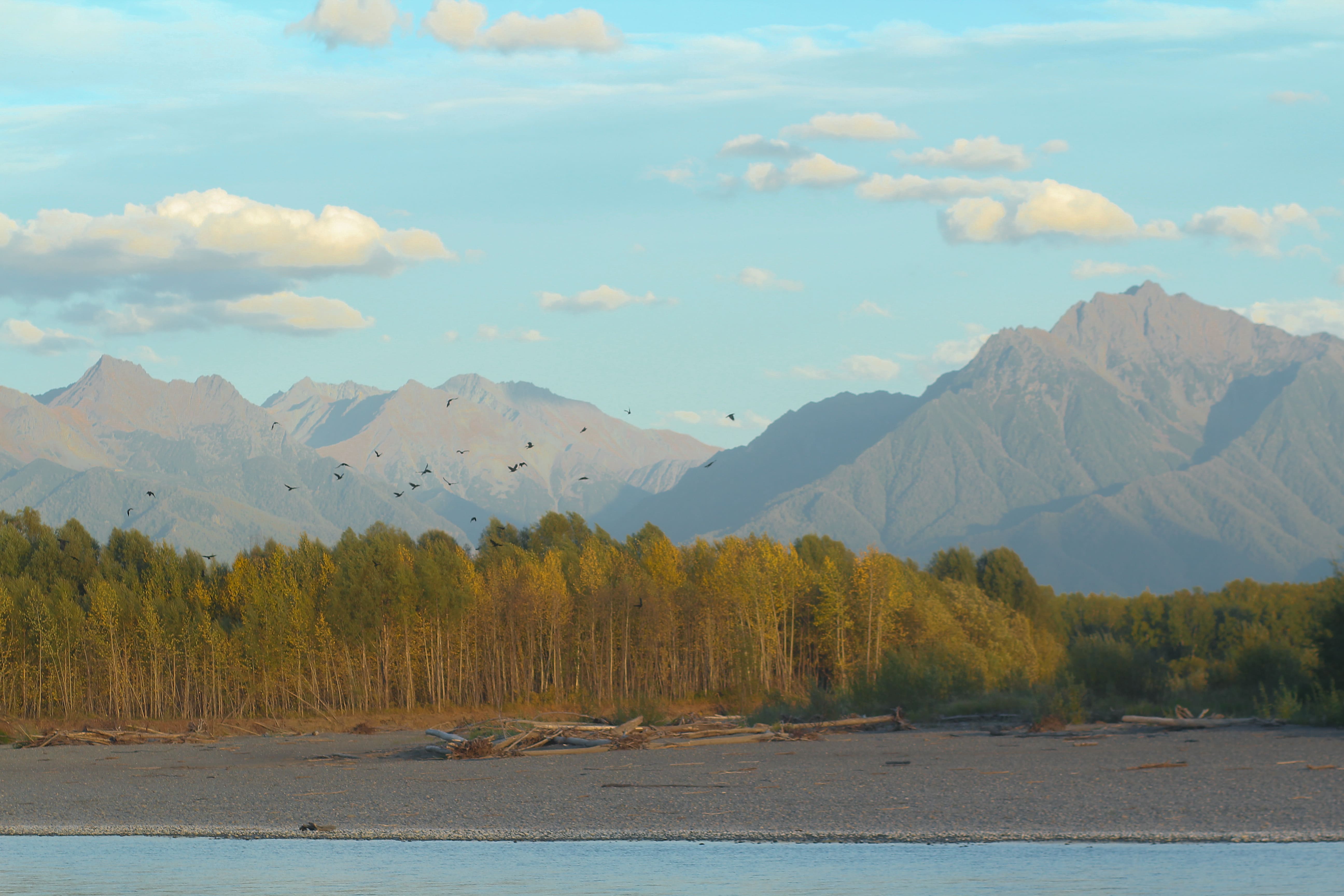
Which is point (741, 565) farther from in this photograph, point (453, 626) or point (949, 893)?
point (949, 893)

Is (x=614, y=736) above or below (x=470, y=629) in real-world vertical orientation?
below

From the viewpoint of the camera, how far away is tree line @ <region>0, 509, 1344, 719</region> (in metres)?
53.2

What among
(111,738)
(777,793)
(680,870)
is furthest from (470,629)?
(680,870)

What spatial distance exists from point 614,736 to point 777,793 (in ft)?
35.8

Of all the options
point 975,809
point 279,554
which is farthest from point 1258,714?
point 279,554

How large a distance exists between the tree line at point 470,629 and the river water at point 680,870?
23.7 m

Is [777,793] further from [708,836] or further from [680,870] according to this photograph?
[680,870]

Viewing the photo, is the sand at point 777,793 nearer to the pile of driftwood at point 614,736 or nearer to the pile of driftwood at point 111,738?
the pile of driftwood at point 614,736

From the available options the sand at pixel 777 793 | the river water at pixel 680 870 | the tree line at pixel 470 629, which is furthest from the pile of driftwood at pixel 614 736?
the river water at pixel 680 870

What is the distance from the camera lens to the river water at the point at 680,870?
12.9 meters

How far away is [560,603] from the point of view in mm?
61625

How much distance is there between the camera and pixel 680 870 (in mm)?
14430

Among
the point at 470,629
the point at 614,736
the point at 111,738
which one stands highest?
the point at 470,629

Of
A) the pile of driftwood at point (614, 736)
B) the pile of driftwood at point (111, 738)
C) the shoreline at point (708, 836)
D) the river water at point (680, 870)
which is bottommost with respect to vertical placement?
the pile of driftwood at point (111, 738)
